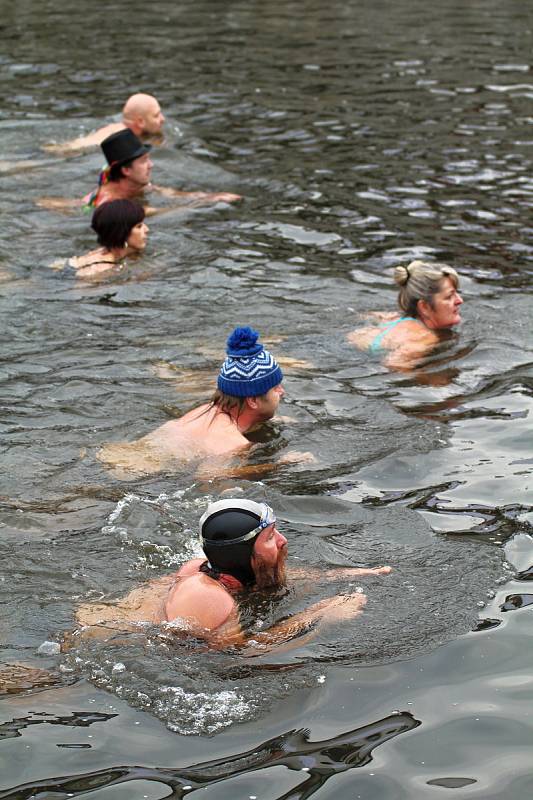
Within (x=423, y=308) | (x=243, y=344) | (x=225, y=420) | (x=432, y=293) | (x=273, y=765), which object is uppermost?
(x=243, y=344)

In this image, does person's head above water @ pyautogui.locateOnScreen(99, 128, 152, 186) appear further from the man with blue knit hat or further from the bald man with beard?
the man with blue knit hat

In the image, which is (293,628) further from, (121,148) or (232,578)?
(121,148)

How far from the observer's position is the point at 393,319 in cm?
1123

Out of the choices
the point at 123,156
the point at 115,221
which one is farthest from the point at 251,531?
the point at 123,156

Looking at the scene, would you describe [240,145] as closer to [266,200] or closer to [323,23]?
[266,200]

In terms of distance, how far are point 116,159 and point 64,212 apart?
2.94 feet

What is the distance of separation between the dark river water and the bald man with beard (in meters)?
0.32

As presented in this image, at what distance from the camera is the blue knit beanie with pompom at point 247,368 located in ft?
28.5

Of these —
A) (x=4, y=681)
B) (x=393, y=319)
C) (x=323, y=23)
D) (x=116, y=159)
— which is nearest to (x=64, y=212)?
(x=116, y=159)

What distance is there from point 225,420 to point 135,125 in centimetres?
905

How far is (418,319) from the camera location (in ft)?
36.1

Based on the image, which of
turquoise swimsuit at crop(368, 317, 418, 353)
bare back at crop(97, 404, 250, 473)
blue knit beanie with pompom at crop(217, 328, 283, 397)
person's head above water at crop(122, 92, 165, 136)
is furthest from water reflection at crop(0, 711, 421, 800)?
person's head above water at crop(122, 92, 165, 136)

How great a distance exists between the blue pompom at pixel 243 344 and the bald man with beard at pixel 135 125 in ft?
27.5

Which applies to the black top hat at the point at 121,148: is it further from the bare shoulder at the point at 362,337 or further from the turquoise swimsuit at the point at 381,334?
the turquoise swimsuit at the point at 381,334
